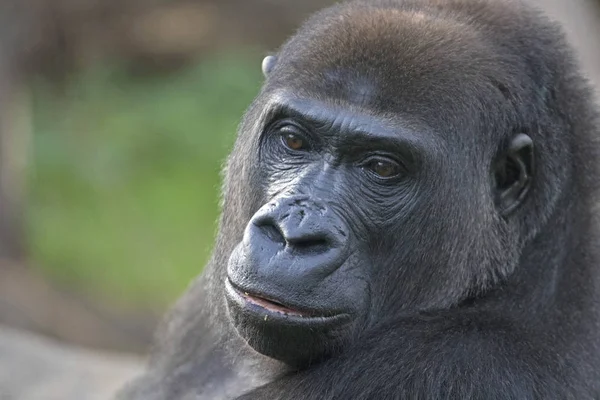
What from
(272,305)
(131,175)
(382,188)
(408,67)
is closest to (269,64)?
(408,67)

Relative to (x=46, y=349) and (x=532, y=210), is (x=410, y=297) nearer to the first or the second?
(x=532, y=210)

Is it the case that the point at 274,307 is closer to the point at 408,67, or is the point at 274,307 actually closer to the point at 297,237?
the point at 297,237

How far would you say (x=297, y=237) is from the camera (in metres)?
3.86

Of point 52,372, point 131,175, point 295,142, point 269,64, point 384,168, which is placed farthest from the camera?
point 131,175

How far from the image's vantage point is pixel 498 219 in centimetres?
431

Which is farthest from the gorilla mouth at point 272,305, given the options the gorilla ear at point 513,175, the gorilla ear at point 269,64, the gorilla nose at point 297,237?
the gorilla ear at point 269,64

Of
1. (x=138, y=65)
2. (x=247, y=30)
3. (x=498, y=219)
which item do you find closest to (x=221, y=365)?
(x=498, y=219)

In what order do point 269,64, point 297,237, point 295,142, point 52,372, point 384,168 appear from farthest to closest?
point 52,372, point 269,64, point 295,142, point 384,168, point 297,237

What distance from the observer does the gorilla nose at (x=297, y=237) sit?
12.6ft

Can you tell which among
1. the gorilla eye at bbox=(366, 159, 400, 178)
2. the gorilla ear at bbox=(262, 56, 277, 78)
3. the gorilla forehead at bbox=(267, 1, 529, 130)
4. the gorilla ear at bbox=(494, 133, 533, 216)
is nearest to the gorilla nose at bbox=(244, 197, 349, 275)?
the gorilla eye at bbox=(366, 159, 400, 178)

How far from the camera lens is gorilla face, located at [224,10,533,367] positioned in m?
3.99

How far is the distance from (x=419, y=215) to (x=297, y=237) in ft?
2.06

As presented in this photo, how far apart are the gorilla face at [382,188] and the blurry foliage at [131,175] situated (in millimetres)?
7324

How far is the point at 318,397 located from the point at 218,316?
0.86 meters
